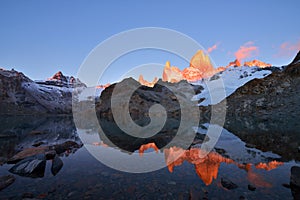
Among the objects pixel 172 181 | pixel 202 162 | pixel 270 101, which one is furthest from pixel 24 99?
pixel 270 101

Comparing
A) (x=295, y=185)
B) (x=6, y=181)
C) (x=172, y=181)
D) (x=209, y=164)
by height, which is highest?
(x=6, y=181)

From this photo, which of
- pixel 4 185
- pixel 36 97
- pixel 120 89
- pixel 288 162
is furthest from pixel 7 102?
pixel 288 162

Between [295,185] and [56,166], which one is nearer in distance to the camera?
[295,185]

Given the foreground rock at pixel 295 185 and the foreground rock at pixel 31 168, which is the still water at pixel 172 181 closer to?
the foreground rock at pixel 295 185

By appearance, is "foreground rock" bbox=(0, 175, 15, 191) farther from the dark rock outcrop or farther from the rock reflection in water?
the rock reflection in water

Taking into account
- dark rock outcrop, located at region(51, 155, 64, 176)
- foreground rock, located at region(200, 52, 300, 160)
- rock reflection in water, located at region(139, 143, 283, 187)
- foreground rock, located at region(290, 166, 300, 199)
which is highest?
foreground rock, located at region(200, 52, 300, 160)

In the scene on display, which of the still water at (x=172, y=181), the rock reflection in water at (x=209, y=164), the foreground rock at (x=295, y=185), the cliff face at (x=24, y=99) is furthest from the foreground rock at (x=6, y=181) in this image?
the cliff face at (x=24, y=99)

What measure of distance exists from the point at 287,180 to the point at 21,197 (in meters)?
9.93

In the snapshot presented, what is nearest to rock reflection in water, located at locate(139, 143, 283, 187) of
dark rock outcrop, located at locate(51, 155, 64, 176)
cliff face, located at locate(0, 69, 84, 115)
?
dark rock outcrop, located at locate(51, 155, 64, 176)

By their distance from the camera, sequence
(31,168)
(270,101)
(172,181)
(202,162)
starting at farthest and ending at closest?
(270,101)
(202,162)
(31,168)
(172,181)

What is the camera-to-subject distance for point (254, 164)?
27.8 feet

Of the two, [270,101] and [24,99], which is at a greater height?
[24,99]

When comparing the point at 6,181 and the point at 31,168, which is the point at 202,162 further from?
the point at 6,181

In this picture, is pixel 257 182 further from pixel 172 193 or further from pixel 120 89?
pixel 120 89
